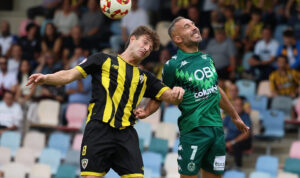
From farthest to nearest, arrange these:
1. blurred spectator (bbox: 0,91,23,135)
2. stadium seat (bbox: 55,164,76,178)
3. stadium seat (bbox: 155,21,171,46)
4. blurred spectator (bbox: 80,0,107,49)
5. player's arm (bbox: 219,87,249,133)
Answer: blurred spectator (bbox: 80,0,107,49) → stadium seat (bbox: 155,21,171,46) → blurred spectator (bbox: 0,91,23,135) → stadium seat (bbox: 55,164,76,178) → player's arm (bbox: 219,87,249,133)

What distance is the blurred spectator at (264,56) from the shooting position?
13.3 meters

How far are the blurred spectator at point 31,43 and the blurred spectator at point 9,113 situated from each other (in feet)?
6.02

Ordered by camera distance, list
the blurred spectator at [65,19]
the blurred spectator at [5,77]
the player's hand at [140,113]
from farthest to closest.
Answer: the blurred spectator at [65,19], the blurred spectator at [5,77], the player's hand at [140,113]

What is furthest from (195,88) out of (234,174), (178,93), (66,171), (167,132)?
(167,132)

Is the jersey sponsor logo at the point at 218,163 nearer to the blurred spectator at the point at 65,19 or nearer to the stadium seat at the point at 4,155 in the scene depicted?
the stadium seat at the point at 4,155

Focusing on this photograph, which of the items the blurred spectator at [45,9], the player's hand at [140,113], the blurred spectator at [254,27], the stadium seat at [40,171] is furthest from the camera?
the blurred spectator at [45,9]

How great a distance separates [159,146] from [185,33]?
5.41 m

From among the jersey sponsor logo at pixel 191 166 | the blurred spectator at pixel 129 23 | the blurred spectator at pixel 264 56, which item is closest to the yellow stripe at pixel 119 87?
the jersey sponsor logo at pixel 191 166

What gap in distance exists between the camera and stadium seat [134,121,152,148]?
483 inches

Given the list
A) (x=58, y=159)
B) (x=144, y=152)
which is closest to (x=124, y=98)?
(x=144, y=152)

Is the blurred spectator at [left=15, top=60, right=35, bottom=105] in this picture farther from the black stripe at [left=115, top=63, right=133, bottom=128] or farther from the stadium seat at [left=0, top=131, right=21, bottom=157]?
the black stripe at [left=115, top=63, right=133, bottom=128]

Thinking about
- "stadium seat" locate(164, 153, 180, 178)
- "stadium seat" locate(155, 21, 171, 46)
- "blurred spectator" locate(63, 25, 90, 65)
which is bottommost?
"stadium seat" locate(164, 153, 180, 178)

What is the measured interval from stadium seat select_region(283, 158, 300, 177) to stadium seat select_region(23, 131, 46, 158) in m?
4.85

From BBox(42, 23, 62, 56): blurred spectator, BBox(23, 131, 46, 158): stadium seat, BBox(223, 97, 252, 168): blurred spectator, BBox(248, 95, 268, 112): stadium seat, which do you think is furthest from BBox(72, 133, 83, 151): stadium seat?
BBox(248, 95, 268, 112): stadium seat
